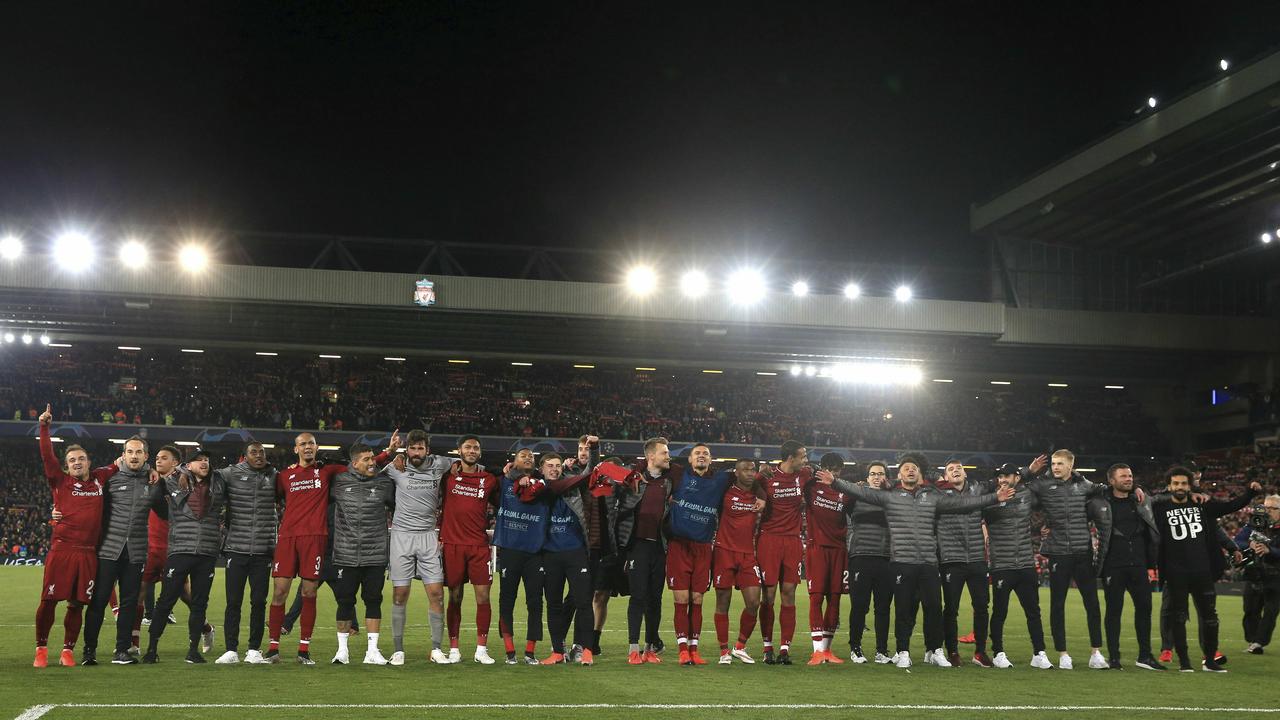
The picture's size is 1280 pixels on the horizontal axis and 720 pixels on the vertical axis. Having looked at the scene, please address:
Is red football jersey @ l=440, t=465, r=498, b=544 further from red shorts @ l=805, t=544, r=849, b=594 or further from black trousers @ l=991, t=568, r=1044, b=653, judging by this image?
black trousers @ l=991, t=568, r=1044, b=653

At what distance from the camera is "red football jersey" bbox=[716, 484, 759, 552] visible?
11.6 meters

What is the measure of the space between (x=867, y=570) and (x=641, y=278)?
1104 inches

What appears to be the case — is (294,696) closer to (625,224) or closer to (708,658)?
(708,658)

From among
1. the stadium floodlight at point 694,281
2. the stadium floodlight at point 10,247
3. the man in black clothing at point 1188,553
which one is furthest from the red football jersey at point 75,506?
the stadium floodlight at point 694,281

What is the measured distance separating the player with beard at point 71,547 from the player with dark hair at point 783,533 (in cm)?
654

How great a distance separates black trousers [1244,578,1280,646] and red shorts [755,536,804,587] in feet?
20.8

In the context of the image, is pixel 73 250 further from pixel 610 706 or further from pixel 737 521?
pixel 610 706

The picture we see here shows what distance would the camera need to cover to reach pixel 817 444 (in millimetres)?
47094

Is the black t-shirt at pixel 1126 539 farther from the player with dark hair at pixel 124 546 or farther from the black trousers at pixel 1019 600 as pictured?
the player with dark hair at pixel 124 546

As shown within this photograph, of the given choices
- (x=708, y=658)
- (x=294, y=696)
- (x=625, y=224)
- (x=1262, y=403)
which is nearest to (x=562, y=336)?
(x=625, y=224)

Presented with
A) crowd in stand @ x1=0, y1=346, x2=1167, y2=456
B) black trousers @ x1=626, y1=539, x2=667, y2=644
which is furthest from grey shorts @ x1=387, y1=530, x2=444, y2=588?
crowd in stand @ x1=0, y1=346, x2=1167, y2=456

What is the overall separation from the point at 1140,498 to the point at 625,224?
104ft

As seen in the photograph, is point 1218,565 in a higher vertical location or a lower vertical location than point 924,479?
lower

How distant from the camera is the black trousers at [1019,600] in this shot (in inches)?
464
